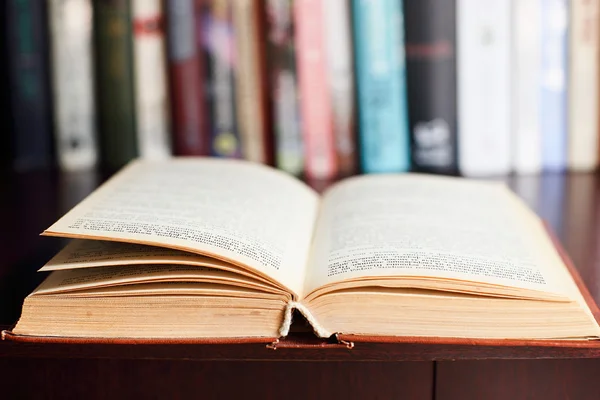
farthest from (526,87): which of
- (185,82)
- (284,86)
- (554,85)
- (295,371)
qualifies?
(295,371)

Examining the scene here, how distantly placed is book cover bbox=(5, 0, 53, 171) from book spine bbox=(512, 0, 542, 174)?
56cm

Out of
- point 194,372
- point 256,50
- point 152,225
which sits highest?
point 256,50

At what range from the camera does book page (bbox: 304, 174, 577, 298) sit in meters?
0.56

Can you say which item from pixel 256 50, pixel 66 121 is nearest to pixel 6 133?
pixel 66 121

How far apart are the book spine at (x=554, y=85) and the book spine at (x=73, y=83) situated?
1.77 feet

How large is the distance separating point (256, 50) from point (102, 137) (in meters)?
0.22

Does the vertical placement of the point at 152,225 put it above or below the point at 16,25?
below

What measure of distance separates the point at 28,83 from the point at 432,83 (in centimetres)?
48

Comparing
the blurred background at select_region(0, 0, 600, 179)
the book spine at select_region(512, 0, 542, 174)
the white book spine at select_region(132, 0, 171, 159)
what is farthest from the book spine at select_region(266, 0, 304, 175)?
the book spine at select_region(512, 0, 542, 174)

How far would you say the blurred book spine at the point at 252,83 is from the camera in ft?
3.14

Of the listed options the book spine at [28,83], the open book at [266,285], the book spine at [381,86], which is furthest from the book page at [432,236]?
the book spine at [28,83]

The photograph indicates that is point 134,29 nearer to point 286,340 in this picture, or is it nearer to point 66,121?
point 66,121

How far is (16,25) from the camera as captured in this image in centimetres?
97

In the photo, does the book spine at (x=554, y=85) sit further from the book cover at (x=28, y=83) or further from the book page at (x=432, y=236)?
the book cover at (x=28, y=83)
